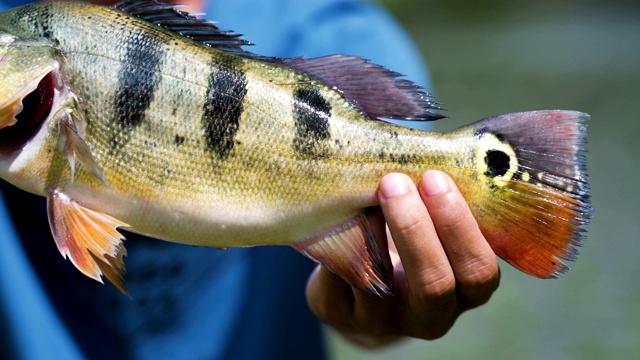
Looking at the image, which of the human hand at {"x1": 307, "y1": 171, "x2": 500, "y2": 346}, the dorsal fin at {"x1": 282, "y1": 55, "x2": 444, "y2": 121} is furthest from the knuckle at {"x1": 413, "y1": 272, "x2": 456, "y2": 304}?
the dorsal fin at {"x1": 282, "y1": 55, "x2": 444, "y2": 121}

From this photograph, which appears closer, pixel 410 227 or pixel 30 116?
pixel 30 116

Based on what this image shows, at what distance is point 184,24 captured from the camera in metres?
1.43

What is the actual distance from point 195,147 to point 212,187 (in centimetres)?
8

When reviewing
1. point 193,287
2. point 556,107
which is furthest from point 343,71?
point 556,107

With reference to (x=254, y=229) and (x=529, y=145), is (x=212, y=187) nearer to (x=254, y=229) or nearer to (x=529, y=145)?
(x=254, y=229)

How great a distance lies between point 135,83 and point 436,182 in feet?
1.91

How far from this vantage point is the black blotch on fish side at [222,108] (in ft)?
4.55

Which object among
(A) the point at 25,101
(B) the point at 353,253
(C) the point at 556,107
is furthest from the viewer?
(C) the point at 556,107

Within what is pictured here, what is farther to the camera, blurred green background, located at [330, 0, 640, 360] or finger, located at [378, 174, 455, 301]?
blurred green background, located at [330, 0, 640, 360]

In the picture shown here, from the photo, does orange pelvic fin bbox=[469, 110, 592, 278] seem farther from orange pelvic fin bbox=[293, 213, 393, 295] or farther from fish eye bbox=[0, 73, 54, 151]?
fish eye bbox=[0, 73, 54, 151]

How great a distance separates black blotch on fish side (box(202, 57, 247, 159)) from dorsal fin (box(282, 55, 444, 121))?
0.35 feet

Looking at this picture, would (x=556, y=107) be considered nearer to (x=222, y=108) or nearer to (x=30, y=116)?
(x=222, y=108)

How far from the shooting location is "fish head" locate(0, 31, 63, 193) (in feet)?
4.40

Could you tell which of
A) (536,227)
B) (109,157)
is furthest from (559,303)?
(109,157)
